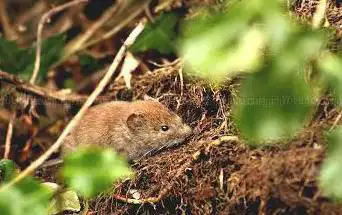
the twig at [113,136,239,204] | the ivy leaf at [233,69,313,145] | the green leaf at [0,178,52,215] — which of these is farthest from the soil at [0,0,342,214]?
the green leaf at [0,178,52,215]

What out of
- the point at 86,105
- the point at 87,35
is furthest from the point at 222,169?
the point at 87,35

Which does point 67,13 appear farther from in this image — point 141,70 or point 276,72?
point 276,72

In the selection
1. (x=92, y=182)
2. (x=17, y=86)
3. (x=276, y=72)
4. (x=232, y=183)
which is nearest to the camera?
(x=276, y=72)

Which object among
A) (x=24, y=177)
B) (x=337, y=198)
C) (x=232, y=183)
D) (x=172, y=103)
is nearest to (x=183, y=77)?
(x=172, y=103)

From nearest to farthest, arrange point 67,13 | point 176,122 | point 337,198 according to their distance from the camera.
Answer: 1. point 337,198
2. point 176,122
3. point 67,13

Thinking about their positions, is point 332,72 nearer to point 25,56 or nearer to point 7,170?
point 7,170
